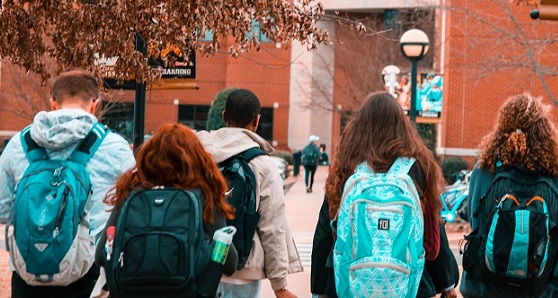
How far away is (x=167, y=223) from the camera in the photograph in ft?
15.0

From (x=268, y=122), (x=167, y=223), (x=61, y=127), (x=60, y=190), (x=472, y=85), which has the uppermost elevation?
(x=472, y=85)

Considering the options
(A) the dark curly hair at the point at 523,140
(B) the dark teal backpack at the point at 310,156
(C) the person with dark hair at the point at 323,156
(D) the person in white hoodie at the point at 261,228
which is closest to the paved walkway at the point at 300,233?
(B) the dark teal backpack at the point at 310,156

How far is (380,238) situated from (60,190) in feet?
5.13

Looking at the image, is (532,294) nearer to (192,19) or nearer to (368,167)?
(368,167)

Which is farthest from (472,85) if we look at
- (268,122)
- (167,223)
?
(268,122)

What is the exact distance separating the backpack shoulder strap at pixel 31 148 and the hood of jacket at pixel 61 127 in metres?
0.03

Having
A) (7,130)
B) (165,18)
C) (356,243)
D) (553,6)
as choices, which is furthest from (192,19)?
(7,130)

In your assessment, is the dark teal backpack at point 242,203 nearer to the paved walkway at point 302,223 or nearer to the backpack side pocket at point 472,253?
the backpack side pocket at point 472,253

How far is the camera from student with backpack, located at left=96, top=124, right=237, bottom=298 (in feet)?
14.9

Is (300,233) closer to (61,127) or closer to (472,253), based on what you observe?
(472,253)

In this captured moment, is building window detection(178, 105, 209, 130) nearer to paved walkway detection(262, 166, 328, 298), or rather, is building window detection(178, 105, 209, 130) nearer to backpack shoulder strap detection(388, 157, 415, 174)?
paved walkway detection(262, 166, 328, 298)

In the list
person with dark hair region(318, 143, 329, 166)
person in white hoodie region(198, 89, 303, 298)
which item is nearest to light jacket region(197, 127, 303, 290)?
person in white hoodie region(198, 89, 303, 298)

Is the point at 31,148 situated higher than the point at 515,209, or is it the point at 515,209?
the point at 31,148

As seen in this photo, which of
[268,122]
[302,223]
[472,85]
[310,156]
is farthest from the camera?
[268,122]
